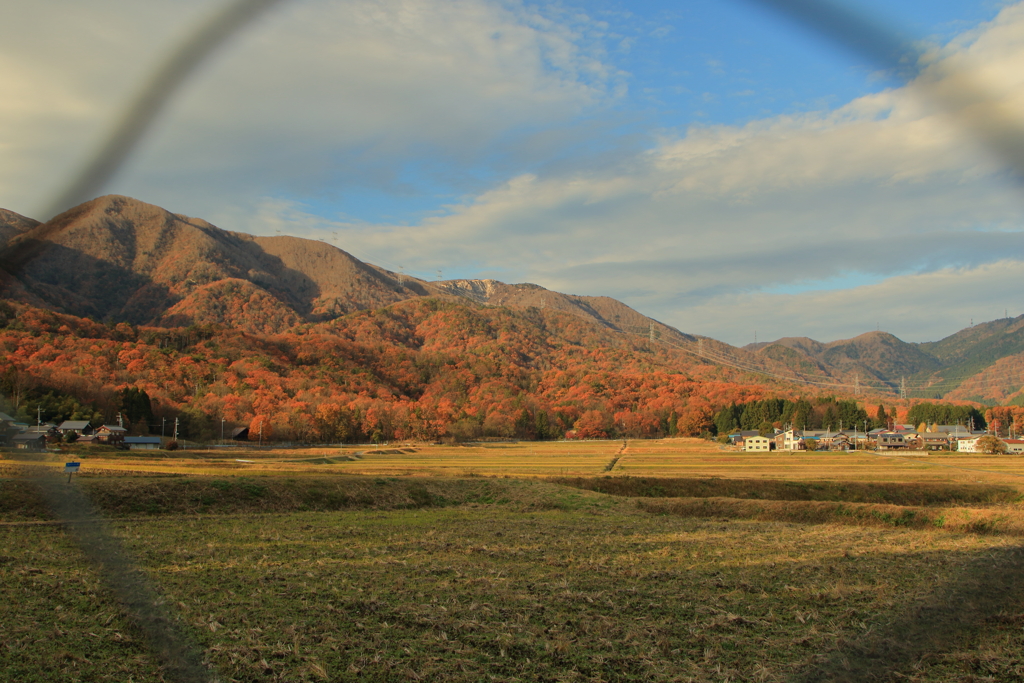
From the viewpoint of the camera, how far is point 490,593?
43.1 ft

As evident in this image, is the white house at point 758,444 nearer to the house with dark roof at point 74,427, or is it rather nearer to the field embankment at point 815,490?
the field embankment at point 815,490

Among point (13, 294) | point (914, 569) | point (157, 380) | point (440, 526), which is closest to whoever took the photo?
point (13, 294)

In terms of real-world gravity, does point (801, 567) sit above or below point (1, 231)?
below

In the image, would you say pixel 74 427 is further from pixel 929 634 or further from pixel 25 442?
pixel 929 634

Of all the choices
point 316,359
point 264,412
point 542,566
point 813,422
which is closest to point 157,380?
point 264,412

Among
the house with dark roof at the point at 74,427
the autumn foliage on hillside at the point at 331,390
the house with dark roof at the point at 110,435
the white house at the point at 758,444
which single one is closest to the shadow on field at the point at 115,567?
the autumn foliage on hillside at the point at 331,390

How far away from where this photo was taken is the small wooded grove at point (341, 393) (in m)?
81.6

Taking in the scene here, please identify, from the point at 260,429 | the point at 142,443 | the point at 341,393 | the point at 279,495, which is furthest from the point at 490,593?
the point at 341,393

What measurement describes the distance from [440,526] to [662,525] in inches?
346

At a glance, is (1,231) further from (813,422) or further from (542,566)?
(813,422)

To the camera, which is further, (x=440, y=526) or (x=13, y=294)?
(x=440, y=526)

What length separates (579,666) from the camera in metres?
9.25

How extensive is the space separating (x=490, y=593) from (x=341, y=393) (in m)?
122

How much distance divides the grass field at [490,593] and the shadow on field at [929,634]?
0.17 feet
